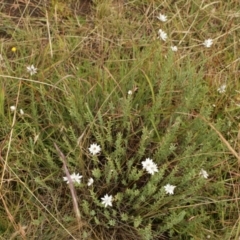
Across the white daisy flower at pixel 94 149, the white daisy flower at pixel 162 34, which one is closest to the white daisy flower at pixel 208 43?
the white daisy flower at pixel 162 34

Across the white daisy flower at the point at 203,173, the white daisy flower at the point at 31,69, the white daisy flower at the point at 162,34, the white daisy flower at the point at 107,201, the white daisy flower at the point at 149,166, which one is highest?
the white daisy flower at the point at 162,34

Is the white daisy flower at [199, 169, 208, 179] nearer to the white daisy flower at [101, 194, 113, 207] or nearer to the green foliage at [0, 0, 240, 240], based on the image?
the green foliage at [0, 0, 240, 240]

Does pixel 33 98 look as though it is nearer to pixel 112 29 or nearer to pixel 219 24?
pixel 112 29

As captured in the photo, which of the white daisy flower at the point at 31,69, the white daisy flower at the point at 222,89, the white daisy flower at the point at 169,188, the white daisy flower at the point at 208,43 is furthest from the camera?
the white daisy flower at the point at 208,43

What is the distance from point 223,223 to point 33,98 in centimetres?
93

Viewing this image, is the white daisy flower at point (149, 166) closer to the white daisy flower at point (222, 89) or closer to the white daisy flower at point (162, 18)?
the white daisy flower at point (222, 89)

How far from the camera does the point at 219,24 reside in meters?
2.46

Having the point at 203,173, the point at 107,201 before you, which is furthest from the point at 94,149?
the point at 203,173

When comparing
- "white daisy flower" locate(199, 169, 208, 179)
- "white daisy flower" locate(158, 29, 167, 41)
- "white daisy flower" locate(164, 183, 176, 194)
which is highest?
"white daisy flower" locate(158, 29, 167, 41)

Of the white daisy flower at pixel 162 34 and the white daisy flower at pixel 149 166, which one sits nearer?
the white daisy flower at pixel 149 166

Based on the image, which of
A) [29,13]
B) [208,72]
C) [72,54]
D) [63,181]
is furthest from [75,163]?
[29,13]

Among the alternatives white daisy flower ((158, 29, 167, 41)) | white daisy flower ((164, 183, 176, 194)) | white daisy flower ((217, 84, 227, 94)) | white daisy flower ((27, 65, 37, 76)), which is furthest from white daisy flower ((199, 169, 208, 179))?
white daisy flower ((27, 65, 37, 76))

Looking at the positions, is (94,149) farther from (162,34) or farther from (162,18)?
(162,18)

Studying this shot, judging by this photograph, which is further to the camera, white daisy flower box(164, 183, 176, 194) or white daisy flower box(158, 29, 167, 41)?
white daisy flower box(158, 29, 167, 41)
